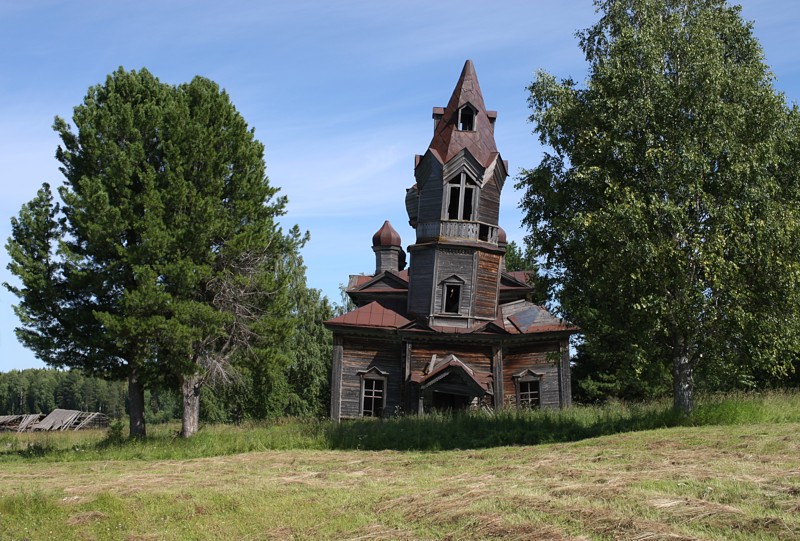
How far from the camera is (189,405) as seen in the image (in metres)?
25.6

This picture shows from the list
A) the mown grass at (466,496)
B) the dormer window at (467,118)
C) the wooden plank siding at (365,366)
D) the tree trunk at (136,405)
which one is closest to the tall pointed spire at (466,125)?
the dormer window at (467,118)

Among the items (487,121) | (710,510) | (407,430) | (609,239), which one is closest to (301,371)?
(487,121)

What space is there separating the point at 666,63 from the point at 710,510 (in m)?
15.4

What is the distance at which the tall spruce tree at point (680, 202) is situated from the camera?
64.6ft

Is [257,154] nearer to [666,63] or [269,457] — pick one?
[269,457]

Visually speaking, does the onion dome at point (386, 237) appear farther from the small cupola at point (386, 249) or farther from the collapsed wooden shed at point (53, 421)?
the collapsed wooden shed at point (53, 421)

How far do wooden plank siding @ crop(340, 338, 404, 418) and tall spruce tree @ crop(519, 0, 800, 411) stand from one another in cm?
1170

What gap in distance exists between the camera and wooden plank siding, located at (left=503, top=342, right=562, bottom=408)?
3247cm

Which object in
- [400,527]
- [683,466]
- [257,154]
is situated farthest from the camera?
[257,154]

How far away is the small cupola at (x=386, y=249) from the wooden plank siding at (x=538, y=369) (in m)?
12.6

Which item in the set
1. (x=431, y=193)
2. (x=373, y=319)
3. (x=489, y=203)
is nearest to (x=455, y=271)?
(x=489, y=203)

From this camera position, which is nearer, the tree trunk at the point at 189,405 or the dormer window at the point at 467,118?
the tree trunk at the point at 189,405

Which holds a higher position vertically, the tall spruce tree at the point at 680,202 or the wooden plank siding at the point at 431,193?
the wooden plank siding at the point at 431,193

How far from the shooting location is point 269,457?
20109 millimetres
